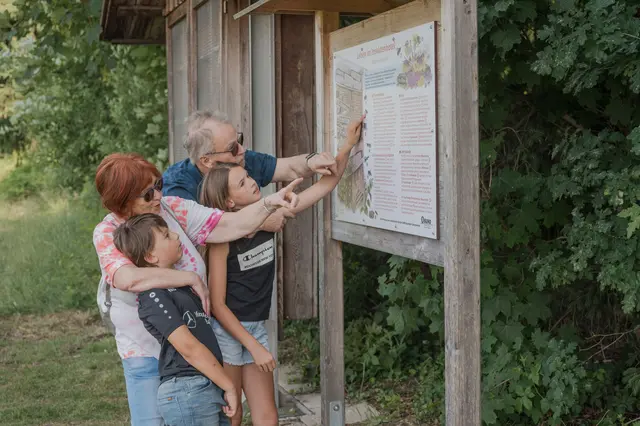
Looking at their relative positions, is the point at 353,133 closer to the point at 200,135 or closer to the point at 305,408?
the point at 200,135

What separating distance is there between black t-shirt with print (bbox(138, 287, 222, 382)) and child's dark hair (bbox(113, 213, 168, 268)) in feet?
0.46

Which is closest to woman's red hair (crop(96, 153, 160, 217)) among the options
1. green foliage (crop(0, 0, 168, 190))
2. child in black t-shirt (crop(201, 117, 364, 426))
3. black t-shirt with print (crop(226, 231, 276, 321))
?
child in black t-shirt (crop(201, 117, 364, 426))

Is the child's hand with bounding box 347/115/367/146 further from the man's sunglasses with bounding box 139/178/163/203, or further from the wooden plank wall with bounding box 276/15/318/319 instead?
the wooden plank wall with bounding box 276/15/318/319

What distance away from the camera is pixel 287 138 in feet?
18.7

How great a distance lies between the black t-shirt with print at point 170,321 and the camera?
306 centimetres

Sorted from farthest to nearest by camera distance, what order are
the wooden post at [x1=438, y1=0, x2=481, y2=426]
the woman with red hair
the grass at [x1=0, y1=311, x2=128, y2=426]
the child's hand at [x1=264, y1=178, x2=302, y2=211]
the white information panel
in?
the grass at [x1=0, y1=311, x2=128, y2=426]
the white information panel
the child's hand at [x1=264, y1=178, x2=302, y2=211]
the wooden post at [x1=438, y1=0, x2=481, y2=426]
the woman with red hair

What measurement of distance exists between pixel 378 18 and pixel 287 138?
1.79 meters

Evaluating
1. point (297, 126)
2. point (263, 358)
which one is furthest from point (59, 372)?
point (263, 358)

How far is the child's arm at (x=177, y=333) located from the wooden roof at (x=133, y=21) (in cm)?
569

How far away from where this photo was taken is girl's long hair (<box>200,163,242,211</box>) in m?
3.66

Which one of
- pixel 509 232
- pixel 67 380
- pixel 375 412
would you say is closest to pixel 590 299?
pixel 509 232

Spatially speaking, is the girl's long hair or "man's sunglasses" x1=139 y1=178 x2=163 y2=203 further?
the girl's long hair

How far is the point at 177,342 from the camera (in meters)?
3.03

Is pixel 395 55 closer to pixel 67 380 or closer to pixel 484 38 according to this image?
pixel 484 38
